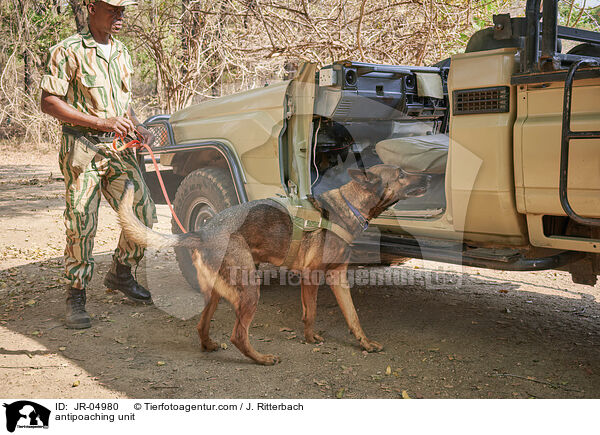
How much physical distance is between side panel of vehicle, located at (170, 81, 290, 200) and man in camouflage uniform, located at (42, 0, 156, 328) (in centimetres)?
66

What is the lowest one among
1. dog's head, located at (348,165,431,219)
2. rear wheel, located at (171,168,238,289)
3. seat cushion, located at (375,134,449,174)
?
rear wheel, located at (171,168,238,289)

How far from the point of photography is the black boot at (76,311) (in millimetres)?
4168

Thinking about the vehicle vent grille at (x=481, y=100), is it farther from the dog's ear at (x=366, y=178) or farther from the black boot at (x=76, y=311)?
the black boot at (x=76, y=311)

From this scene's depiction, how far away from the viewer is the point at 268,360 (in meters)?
3.49

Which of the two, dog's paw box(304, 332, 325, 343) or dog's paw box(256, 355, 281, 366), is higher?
dog's paw box(256, 355, 281, 366)

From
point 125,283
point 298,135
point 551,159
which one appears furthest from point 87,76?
point 551,159

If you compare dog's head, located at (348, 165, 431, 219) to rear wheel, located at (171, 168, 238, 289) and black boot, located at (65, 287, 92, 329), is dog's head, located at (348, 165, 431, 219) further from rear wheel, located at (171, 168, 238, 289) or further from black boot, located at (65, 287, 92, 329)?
black boot, located at (65, 287, 92, 329)

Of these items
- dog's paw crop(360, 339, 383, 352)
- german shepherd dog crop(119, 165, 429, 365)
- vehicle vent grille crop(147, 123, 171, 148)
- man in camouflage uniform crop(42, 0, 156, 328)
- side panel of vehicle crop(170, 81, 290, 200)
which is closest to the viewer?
german shepherd dog crop(119, 165, 429, 365)

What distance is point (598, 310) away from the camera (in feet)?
15.0

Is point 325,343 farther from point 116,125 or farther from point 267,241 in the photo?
point 116,125

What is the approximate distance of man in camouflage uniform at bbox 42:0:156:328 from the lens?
3.94 meters
